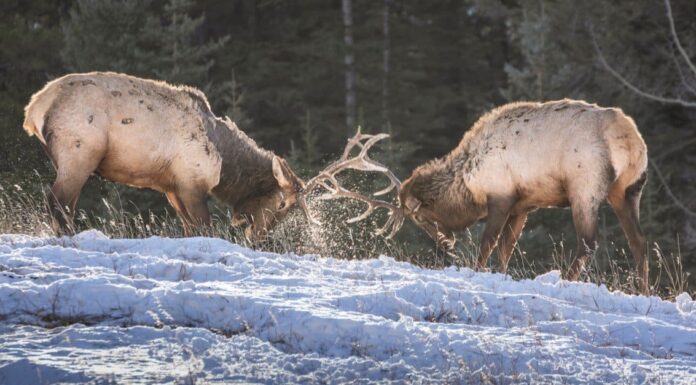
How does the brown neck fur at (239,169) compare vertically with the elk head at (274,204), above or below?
above

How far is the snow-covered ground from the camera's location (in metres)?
5.57

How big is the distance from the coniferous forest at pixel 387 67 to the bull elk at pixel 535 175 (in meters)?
5.24

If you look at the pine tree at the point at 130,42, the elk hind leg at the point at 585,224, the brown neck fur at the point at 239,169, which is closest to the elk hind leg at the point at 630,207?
the elk hind leg at the point at 585,224

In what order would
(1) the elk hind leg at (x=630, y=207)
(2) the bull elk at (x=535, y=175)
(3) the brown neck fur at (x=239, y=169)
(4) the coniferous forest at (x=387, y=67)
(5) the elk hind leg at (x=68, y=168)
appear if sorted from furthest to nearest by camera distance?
(4) the coniferous forest at (x=387, y=67) → (3) the brown neck fur at (x=239, y=169) → (1) the elk hind leg at (x=630, y=207) → (2) the bull elk at (x=535, y=175) → (5) the elk hind leg at (x=68, y=168)

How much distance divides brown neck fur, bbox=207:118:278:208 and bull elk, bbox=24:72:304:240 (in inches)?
0.4

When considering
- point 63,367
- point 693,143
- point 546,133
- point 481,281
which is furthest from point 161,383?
point 693,143

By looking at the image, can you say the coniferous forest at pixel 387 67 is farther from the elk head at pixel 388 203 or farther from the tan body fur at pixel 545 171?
the tan body fur at pixel 545 171

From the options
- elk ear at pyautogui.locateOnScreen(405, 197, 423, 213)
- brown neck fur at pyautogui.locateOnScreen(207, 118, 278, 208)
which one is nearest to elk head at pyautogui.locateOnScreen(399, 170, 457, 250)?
elk ear at pyautogui.locateOnScreen(405, 197, 423, 213)

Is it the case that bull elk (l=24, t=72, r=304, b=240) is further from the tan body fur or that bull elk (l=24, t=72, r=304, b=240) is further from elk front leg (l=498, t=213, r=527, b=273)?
elk front leg (l=498, t=213, r=527, b=273)

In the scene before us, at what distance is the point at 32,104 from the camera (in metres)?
9.77

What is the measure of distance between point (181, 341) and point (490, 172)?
5.79m

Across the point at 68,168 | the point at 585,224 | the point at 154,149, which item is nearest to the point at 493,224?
the point at 585,224

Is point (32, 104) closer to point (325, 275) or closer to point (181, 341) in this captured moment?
point (325, 275)

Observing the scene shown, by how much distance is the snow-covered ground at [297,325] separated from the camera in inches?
219
